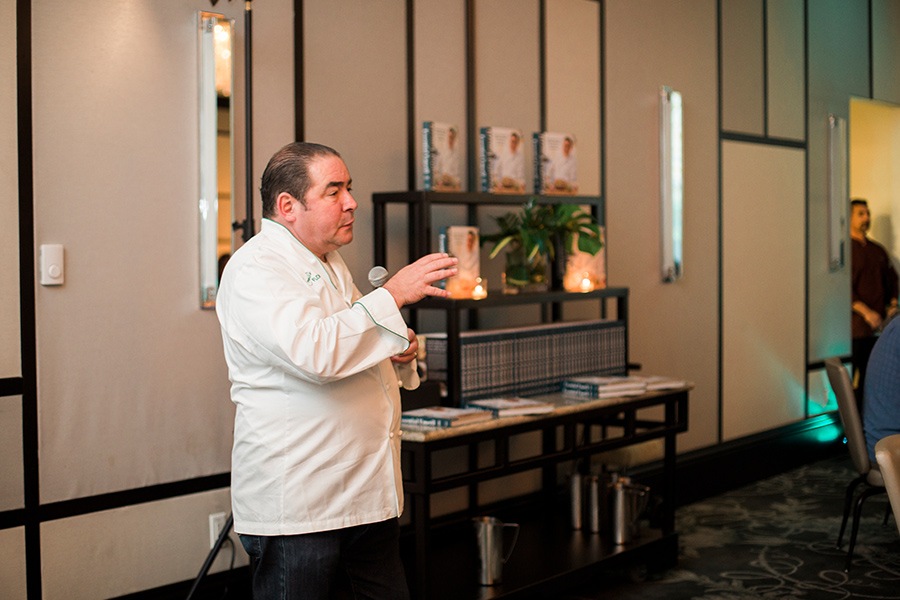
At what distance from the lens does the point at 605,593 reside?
395 cm

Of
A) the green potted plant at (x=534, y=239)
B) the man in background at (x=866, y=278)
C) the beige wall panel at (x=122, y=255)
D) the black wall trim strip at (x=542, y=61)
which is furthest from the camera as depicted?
the man in background at (x=866, y=278)

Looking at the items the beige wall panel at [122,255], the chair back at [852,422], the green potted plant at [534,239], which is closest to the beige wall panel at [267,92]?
the beige wall panel at [122,255]

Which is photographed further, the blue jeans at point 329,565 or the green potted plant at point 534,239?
the green potted plant at point 534,239

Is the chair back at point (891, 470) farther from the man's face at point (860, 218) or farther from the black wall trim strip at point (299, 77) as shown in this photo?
the man's face at point (860, 218)

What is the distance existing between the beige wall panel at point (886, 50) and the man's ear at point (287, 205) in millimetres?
6349

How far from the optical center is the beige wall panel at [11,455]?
2.83 metres

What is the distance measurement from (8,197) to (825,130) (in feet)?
18.9

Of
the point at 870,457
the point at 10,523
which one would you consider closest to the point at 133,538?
the point at 10,523

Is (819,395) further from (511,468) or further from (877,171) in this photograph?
(511,468)

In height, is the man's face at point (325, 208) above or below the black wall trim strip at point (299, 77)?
below

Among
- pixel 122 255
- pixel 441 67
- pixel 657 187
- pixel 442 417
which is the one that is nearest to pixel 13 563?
pixel 122 255

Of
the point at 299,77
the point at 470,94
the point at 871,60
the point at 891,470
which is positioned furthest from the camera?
the point at 871,60

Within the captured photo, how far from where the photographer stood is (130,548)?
10.2ft

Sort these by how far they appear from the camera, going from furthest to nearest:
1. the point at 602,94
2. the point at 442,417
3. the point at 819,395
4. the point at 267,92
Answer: the point at 819,395 < the point at 602,94 < the point at 267,92 < the point at 442,417
